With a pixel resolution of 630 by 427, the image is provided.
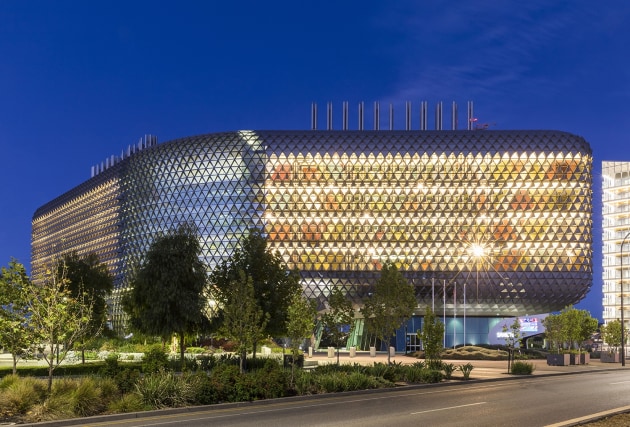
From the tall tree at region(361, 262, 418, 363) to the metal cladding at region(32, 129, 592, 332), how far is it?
6249 centimetres

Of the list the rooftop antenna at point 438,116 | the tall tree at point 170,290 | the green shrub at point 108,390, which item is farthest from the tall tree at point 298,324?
the rooftop antenna at point 438,116

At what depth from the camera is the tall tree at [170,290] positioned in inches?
1657

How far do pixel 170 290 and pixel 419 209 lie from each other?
3108 inches

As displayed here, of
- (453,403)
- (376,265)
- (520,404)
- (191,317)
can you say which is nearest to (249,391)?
(453,403)

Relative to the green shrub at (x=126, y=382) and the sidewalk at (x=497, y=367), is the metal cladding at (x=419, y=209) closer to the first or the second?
the sidewalk at (x=497, y=367)

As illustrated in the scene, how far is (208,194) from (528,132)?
54.3m

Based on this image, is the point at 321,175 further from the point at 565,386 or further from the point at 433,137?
the point at 565,386

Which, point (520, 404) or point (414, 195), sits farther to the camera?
point (414, 195)

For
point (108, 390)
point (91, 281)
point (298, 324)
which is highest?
point (91, 281)

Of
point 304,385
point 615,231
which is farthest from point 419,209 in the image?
point 304,385

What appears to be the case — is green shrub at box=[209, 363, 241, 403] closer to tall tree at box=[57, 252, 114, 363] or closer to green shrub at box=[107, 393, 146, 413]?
green shrub at box=[107, 393, 146, 413]

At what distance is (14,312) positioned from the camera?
80.4 ft

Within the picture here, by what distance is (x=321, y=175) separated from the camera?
117500 millimetres

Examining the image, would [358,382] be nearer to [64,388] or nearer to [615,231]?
[64,388]
